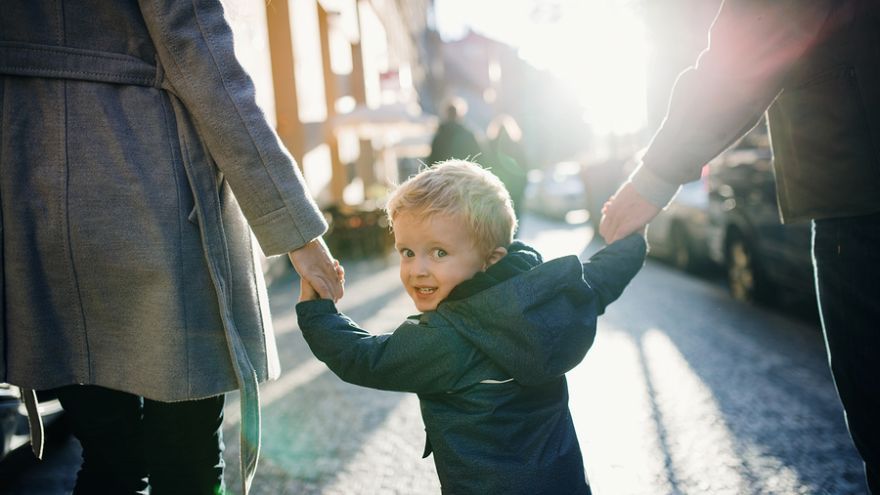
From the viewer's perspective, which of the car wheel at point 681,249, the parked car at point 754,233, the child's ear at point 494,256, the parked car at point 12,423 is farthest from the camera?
the car wheel at point 681,249

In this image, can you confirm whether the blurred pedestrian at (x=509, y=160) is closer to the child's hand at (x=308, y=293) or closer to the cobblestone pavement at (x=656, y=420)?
the cobblestone pavement at (x=656, y=420)

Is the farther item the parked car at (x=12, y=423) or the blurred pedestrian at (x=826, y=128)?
the parked car at (x=12, y=423)

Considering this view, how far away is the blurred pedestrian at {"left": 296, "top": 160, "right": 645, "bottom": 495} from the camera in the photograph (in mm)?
1719

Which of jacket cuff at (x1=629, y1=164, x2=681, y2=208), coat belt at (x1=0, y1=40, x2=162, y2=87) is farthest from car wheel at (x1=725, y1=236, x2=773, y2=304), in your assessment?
coat belt at (x1=0, y1=40, x2=162, y2=87)

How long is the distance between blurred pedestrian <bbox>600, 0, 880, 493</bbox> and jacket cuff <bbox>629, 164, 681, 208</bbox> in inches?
5.1

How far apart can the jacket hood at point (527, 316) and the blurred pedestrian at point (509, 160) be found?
567cm

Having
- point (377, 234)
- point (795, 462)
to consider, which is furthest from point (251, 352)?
point (377, 234)

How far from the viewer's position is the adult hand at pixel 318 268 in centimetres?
178

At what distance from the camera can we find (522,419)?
179 centimetres

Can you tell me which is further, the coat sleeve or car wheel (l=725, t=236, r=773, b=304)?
car wheel (l=725, t=236, r=773, b=304)

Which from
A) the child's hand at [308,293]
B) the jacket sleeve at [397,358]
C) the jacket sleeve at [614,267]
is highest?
the child's hand at [308,293]

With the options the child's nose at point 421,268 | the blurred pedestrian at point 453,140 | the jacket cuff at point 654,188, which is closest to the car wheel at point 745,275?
the blurred pedestrian at point 453,140

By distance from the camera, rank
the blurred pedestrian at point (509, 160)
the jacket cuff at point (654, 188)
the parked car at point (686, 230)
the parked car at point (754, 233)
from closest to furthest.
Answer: the jacket cuff at point (654, 188) < the parked car at point (754, 233) < the blurred pedestrian at point (509, 160) < the parked car at point (686, 230)

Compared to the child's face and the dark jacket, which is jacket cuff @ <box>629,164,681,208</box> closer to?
the dark jacket
